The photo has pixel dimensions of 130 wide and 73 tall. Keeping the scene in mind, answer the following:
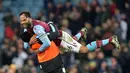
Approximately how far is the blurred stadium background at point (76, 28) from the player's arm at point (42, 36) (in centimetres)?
524

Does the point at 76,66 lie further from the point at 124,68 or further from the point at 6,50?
the point at 6,50

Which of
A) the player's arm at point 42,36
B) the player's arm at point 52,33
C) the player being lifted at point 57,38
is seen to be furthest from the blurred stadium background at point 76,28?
the player's arm at point 42,36

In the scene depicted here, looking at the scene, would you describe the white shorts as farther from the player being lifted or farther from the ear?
the ear

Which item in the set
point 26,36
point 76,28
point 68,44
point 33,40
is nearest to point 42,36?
point 33,40

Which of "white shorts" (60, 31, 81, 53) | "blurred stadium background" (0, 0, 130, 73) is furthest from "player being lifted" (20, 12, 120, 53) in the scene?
"blurred stadium background" (0, 0, 130, 73)

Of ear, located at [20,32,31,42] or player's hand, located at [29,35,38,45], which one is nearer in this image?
player's hand, located at [29,35,38,45]

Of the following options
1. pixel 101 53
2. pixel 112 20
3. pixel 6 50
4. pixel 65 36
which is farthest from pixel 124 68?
pixel 65 36

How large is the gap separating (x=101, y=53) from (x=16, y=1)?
6.02 meters

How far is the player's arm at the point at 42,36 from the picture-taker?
40.4 ft

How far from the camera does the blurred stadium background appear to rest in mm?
18125

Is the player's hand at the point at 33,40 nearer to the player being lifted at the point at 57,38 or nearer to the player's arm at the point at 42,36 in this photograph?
the player being lifted at the point at 57,38

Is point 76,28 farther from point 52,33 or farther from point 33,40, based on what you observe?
point 33,40

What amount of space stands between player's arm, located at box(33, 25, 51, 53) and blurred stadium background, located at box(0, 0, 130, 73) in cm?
524

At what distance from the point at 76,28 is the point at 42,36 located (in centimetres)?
777
